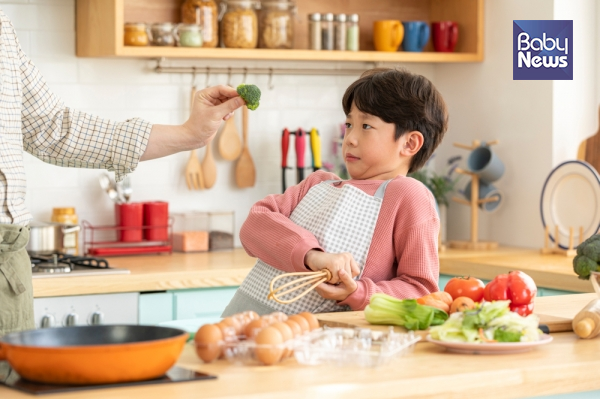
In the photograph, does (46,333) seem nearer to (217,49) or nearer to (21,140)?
(21,140)

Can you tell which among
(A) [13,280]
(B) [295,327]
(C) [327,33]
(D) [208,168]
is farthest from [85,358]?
(C) [327,33]

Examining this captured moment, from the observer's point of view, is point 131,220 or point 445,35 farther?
point 445,35

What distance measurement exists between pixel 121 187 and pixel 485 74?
1677mm

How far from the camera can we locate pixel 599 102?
12.4ft

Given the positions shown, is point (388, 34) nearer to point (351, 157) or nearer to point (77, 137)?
point (351, 157)

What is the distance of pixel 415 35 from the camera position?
13.2 ft

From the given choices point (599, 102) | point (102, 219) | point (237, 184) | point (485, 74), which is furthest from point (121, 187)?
point (599, 102)

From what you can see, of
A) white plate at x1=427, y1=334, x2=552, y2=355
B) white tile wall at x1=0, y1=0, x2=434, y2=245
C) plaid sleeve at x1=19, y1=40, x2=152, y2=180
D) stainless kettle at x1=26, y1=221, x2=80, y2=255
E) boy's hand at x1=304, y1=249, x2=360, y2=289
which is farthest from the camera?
white tile wall at x1=0, y1=0, x2=434, y2=245

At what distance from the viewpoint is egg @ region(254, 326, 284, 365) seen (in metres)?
1.39

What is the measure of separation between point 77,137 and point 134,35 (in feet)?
4.75

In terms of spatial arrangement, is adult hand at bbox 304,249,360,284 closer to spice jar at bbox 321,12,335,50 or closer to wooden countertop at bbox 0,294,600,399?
wooden countertop at bbox 0,294,600,399

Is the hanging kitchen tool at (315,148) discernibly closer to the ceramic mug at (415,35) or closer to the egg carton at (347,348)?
the ceramic mug at (415,35)

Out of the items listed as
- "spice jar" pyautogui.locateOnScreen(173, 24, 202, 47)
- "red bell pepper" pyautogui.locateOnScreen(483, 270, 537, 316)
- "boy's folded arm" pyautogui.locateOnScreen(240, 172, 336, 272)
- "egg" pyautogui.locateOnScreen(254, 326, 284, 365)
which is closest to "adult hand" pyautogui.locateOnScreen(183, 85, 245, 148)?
"boy's folded arm" pyautogui.locateOnScreen(240, 172, 336, 272)

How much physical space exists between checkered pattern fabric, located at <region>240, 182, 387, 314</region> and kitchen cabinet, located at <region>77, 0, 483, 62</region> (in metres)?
1.54
